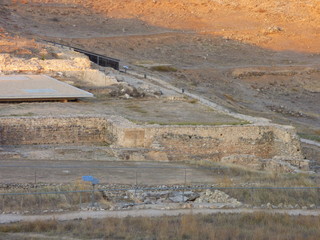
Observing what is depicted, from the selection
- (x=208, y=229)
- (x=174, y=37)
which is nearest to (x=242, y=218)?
(x=208, y=229)

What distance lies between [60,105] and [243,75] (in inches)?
923

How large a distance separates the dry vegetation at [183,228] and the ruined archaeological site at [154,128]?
0.68m

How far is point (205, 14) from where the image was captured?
62719 mm

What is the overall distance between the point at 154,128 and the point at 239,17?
44.6m

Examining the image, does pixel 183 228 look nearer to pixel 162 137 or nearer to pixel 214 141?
pixel 162 137

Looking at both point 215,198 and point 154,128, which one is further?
point 154,128

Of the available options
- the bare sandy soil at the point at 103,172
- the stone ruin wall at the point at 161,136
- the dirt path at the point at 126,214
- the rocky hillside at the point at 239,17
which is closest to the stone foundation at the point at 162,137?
the stone ruin wall at the point at 161,136

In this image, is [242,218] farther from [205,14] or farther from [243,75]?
[205,14]

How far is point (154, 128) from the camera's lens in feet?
62.6

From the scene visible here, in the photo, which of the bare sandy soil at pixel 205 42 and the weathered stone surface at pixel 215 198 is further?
the bare sandy soil at pixel 205 42

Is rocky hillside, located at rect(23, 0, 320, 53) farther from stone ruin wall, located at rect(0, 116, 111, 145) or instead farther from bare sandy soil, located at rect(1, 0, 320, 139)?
stone ruin wall, located at rect(0, 116, 111, 145)

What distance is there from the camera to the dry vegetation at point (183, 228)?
10492 millimetres

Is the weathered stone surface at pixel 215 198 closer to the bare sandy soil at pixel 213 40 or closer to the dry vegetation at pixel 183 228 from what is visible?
the dry vegetation at pixel 183 228

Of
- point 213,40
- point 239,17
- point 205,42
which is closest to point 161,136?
point 205,42
